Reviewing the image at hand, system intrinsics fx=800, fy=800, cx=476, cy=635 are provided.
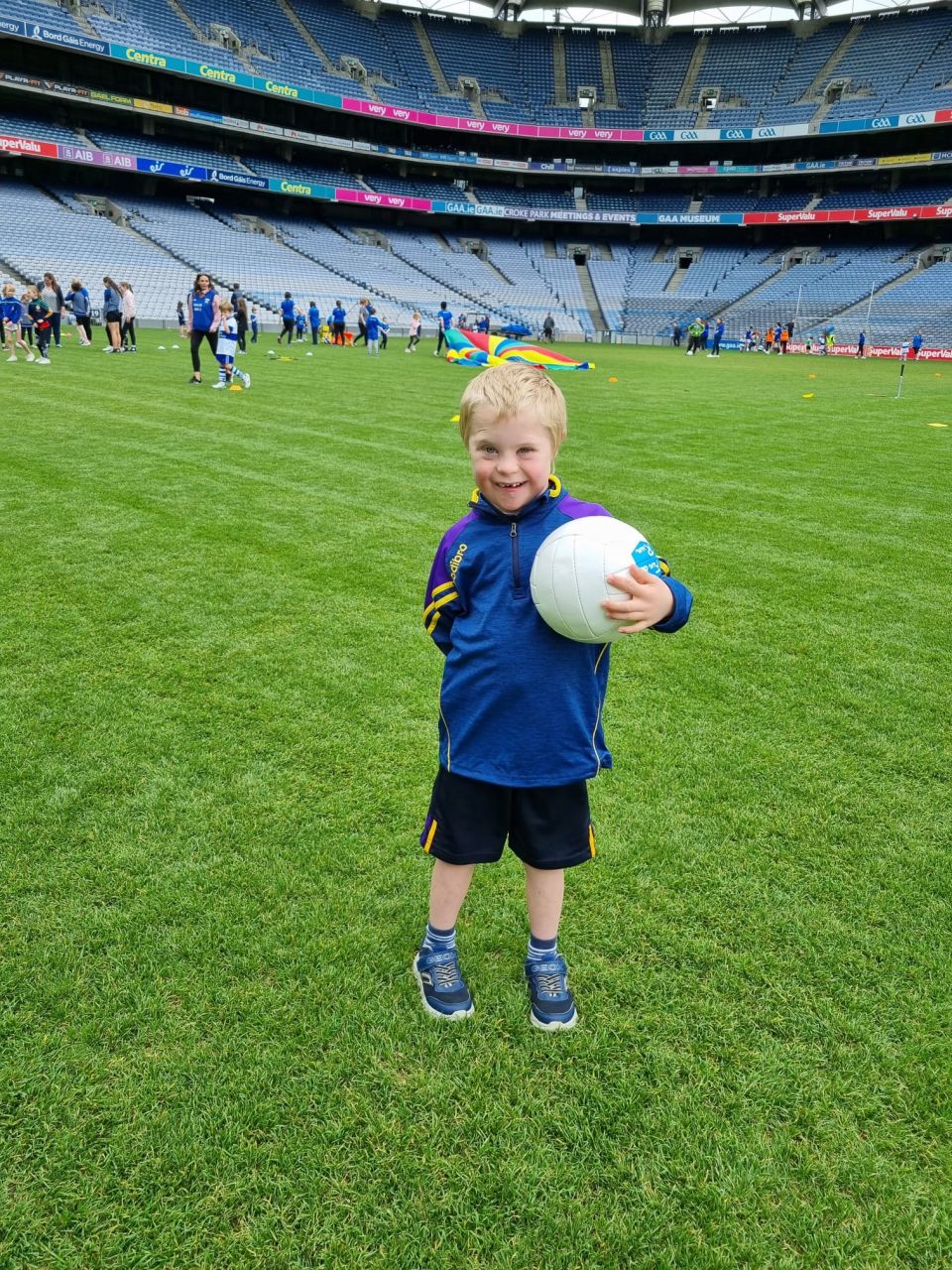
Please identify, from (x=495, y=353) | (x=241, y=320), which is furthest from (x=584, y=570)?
(x=495, y=353)

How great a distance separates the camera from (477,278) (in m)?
50.6

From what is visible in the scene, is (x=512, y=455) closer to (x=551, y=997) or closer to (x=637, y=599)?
(x=637, y=599)

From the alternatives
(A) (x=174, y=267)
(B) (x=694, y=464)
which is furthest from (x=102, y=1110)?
(A) (x=174, y=267)

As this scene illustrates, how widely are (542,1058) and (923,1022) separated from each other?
1.09 meters

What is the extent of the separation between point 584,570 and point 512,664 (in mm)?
335

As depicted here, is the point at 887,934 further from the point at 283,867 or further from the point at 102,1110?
the point at 102,1110

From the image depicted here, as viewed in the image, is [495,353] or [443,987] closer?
[443,987]

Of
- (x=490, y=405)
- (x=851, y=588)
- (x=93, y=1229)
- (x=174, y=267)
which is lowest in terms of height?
(x=93, y=1229)

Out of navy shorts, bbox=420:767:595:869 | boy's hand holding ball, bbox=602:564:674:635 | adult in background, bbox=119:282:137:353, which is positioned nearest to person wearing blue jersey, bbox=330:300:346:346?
adult in background, bbox=119:282:137:353

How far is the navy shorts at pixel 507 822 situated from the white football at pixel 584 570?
1.67 feet

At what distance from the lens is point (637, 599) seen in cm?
190

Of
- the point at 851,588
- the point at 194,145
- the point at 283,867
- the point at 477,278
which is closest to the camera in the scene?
the point at 283,867

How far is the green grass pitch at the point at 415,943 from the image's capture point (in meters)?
1.78

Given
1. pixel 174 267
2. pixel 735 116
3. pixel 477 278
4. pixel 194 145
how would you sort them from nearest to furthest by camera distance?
pixel 174 267 < pixel 194 145 < pixel 477 278 < pixel 735 116
